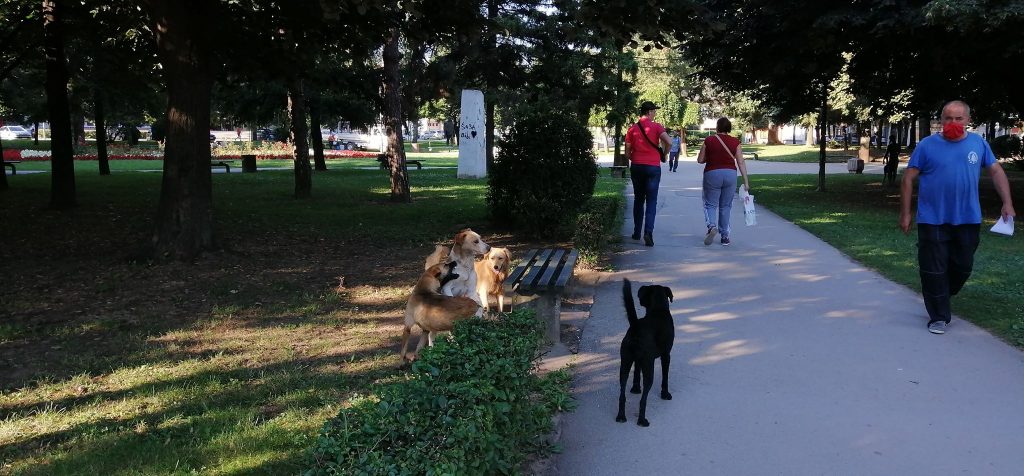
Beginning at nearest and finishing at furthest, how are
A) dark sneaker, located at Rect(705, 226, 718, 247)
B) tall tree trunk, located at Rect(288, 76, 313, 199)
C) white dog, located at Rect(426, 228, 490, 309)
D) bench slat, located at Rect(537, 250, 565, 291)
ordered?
bench slat, located at Rect(537, 250, 565, 291), white dog, located at Rect(426, 228, 490, 309), dark sneaker, located at Rect(705, 226, 718, 247), tall tree trunk, located at Rect(288, 76, 313, 199)

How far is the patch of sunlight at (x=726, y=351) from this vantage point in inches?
225

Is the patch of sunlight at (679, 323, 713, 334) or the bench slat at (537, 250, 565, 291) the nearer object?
the bench slat at (537, 250, 565, 291)

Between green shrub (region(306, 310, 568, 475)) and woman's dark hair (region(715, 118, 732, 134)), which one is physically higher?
woman's dark hair (region(715, 118, 732, 134))

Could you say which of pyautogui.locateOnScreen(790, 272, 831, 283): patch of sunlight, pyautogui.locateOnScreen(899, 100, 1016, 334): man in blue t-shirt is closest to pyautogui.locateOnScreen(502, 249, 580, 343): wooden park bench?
pyautogui.locateOnScreen(899, 100, 1016, 334): man in blue t-shirt

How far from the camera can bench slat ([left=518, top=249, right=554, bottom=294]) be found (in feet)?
19.2

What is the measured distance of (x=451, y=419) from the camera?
9.57ft

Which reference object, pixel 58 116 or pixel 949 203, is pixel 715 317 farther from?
pixel 58 116

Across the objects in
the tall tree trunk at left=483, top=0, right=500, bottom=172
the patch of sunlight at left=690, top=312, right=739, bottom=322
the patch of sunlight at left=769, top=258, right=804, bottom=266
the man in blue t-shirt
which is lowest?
the patch of sunlight at left=690, top=312, right=739, bottom=322

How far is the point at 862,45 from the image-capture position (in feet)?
52.0

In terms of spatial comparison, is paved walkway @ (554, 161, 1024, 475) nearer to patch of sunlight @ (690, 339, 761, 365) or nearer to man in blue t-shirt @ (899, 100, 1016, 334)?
patch of sunlight @ (690, 339, 761, 365)

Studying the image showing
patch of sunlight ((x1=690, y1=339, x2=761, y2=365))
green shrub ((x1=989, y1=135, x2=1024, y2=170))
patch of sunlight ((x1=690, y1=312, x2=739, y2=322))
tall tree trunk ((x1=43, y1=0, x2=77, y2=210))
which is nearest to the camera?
patch of sunlight ((x1=690, y1=339, x2=761, y2=365))

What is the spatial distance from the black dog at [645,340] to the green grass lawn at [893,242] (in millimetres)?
3250

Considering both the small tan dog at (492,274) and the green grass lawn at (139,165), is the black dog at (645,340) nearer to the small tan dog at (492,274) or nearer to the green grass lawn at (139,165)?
the small tan dog at (492,274)

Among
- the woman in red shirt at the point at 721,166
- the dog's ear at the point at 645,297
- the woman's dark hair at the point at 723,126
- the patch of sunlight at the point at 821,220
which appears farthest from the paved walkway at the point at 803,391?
the patch of sunlight at the point at 821,220
